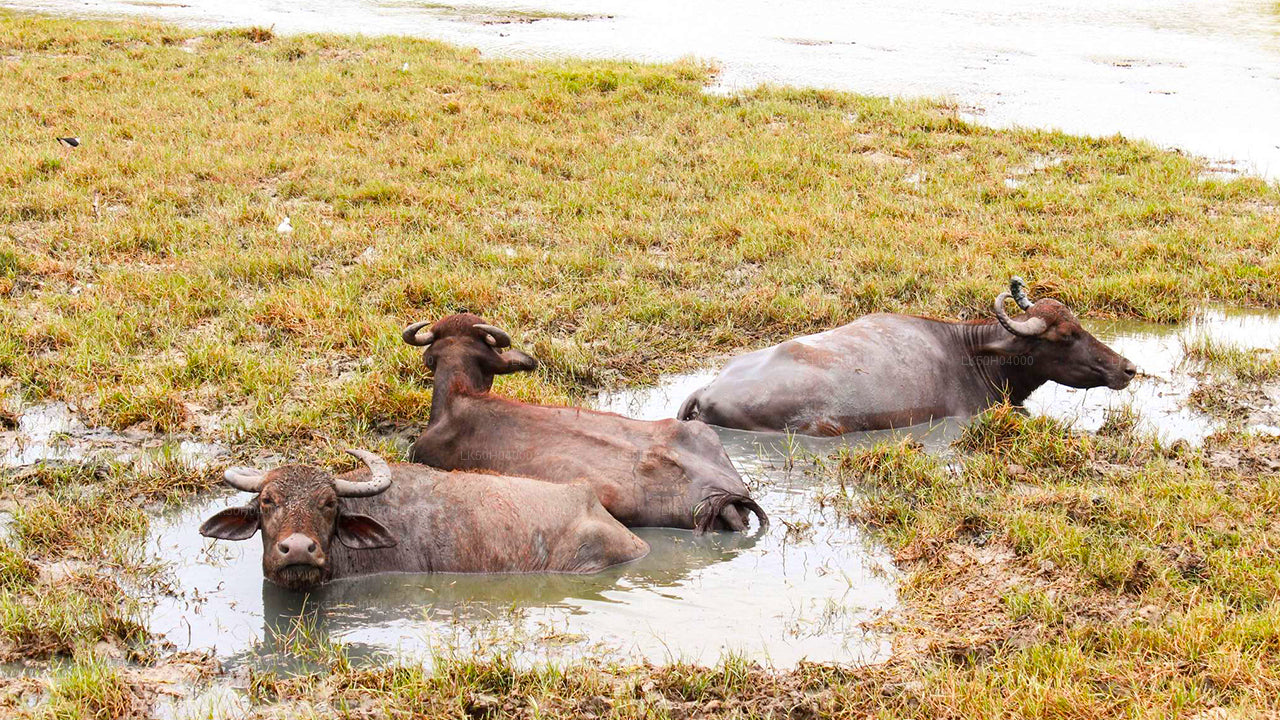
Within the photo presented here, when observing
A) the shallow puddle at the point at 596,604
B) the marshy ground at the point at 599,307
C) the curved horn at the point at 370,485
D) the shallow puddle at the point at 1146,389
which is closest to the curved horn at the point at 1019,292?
the shallow puddle at the point at 1146,389

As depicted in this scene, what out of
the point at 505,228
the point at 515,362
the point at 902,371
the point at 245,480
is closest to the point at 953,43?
the point at 505,228

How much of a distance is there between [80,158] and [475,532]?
23.9ft

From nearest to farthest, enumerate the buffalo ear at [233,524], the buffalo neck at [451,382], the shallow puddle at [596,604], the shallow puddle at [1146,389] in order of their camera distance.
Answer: the shallow puddle at [596,604]
the buffalo ear at [233,524]
the buffalo neck at [451,382]
the shallow puddle at [1146,389]

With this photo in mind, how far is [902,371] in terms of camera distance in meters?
7.02

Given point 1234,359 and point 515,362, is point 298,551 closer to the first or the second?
point 515,362

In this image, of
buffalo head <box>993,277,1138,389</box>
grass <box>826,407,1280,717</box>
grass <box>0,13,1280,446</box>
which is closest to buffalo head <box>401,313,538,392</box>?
grass <box>0,13,1280,446</box>

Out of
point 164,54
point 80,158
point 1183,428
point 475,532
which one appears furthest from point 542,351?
point 164,54

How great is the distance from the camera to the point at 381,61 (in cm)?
1565

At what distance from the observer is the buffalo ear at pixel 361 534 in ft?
16.2

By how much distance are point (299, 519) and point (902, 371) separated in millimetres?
3697

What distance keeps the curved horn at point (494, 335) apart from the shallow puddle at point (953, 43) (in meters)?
8.69

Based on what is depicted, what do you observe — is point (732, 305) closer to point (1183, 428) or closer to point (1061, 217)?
point (1183, 428)

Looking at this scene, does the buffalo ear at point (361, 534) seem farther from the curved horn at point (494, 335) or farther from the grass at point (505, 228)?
the curved horn at point (494, 335)

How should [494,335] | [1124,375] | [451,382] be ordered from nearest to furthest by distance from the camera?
1. [451,382]
2. [494,335]
3. [1124,375]
